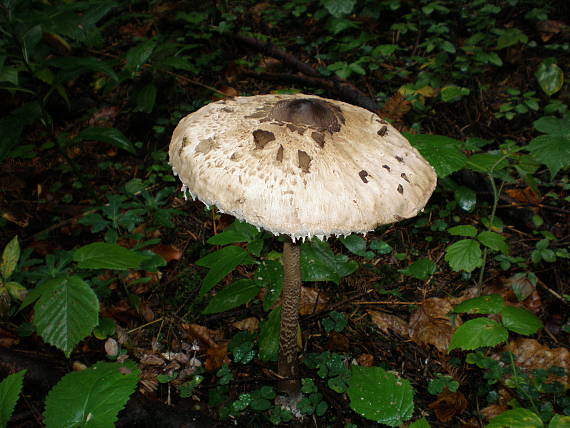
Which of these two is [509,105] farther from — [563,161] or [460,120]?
[563,161]

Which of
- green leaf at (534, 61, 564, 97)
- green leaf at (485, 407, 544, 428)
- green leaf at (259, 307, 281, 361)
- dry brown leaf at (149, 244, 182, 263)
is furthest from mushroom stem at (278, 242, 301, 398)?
green leaf at (534, 61, 564, 97)

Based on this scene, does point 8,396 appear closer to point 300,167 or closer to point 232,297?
point 232,297

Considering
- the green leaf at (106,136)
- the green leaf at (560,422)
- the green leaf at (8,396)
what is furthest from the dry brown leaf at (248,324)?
the green leaf at (560,422)

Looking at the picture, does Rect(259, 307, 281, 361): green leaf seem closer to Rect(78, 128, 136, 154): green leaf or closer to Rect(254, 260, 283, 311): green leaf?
Rect(254, 260, 283, 311): green leaf

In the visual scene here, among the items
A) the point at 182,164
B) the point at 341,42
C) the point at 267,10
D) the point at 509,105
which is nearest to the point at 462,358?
the point at 182,164

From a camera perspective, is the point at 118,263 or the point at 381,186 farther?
the point at 118,263

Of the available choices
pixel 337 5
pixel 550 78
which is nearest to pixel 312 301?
pixel 550 78

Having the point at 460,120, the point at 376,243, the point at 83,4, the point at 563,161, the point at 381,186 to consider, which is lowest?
the point at 376,243
